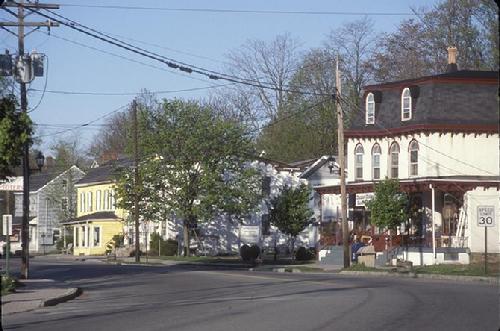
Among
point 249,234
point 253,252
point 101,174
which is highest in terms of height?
point 101,174

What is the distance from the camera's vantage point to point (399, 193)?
4688 centimetres

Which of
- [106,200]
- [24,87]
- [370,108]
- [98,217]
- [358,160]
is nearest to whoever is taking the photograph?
[24,87]

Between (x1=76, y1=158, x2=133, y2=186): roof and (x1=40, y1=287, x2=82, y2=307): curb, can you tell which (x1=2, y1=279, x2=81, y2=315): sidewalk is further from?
(x1=76, y1=158, x2=133, y2=186): roof

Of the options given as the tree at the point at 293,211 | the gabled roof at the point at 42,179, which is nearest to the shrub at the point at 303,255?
the tree at the point at 293,211

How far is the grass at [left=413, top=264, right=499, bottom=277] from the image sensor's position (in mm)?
37781

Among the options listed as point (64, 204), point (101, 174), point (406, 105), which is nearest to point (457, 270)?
point (406, 105)

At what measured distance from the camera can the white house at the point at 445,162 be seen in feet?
153

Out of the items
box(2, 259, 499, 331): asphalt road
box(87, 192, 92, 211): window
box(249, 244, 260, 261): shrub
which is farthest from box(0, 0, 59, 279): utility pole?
box(87, 192, 92, 211): window

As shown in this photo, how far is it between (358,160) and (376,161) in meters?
1.70

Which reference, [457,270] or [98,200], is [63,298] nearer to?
[457,270]

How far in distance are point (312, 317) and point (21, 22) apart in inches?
877

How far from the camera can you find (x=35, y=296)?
2667 centimetres

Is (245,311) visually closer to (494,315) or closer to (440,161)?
(494,315)

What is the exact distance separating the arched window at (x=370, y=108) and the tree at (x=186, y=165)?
12.6 meters
